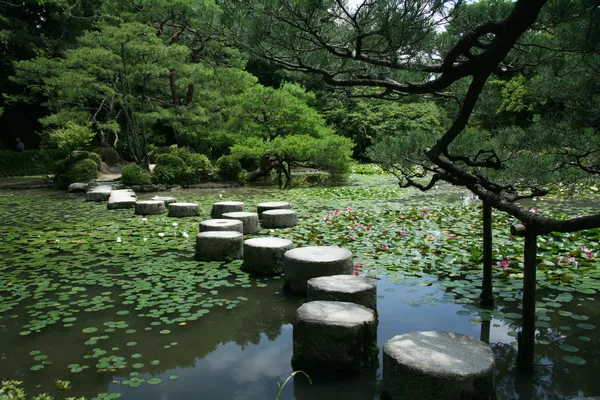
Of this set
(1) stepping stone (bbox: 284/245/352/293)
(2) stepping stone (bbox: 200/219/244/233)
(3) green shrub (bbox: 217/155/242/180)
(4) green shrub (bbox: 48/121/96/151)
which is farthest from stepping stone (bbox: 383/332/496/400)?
(4) green shrub (bbox: 48/121/96/151)

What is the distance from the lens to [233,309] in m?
3.94

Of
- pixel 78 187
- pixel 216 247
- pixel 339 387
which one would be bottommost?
pixel 339 387

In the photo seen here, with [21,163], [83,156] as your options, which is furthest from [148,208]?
[21,163]

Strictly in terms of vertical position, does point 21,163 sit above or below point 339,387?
above

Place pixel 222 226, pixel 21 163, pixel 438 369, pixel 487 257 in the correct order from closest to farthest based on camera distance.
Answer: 1. pixel 438 369
2. pixel 487 257
3. pixel 222 226
4. pixel 21 163

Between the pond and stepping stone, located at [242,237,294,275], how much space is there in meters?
0.17

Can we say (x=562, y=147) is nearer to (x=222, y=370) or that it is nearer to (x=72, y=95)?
(x=222, y=370)

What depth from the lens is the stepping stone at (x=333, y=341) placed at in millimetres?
2777

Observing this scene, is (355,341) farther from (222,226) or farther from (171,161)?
(171,161)

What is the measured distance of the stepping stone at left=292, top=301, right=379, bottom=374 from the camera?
9.11ft

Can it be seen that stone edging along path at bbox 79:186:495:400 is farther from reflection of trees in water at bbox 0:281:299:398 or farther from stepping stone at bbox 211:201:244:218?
stepping stone at bbox 211:201:244:218

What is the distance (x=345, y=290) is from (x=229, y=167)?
12.2 m

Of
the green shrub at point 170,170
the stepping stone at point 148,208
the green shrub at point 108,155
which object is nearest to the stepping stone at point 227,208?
the stepping stone at point 148,208

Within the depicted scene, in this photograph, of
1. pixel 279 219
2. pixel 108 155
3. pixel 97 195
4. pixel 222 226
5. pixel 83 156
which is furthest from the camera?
pixel 108 155
